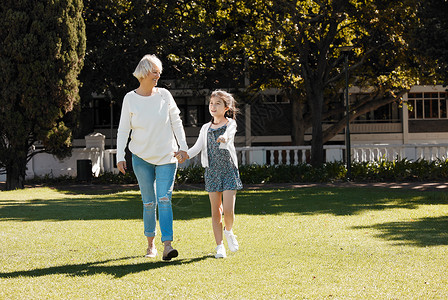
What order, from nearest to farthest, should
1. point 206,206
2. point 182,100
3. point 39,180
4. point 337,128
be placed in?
1. point 206,206
2. point 39,180
3. point 337,128
4. point 182,100

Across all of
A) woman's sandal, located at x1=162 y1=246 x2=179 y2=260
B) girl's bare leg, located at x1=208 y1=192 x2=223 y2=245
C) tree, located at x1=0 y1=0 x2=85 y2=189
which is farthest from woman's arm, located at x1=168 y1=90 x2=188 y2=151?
tree, located at x1=0 y1=0 x2=85 y2=189

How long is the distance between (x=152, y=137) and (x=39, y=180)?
19160 mm

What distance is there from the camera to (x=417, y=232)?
A: 29.3 ft

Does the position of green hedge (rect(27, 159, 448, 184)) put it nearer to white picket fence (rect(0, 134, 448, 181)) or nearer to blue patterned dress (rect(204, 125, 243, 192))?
white picket fence (rect(0, 134, 448, 181))

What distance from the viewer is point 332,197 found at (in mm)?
15102

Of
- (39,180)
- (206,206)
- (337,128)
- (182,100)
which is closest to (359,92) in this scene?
(337,128)

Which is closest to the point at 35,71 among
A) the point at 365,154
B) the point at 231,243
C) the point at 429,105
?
the point at 365,154

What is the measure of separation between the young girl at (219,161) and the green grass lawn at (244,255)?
48cm

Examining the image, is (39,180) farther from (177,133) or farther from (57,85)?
(177,133)

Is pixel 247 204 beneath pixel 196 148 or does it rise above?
beneath

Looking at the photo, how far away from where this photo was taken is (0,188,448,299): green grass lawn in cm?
527

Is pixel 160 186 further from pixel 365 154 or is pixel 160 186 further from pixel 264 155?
pixel 365 154

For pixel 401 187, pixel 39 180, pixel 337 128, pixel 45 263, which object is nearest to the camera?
pixel 45 263

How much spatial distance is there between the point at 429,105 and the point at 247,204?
112 ft
